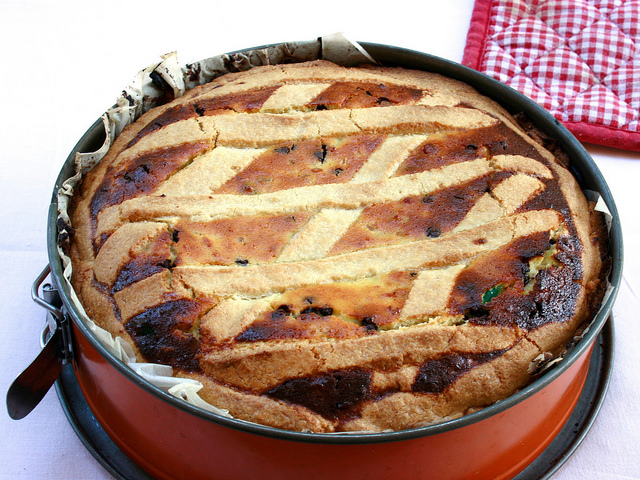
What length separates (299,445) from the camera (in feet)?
3.96

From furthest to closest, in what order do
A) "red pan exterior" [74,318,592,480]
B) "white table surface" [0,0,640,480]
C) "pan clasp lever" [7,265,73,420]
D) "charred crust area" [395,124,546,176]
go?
"charred crust area" [395,124,546,176]
"white table surface" [0,0,640,480]
"pan clasp lever" [7,265,73,420]
"red pan exterior" [74,318,592,480]

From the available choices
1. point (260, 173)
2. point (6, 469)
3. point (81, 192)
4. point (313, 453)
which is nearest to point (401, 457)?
point (313, 453)

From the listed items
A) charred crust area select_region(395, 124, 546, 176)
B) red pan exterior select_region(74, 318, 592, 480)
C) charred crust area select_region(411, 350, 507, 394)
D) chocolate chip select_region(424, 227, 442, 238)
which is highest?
charred crust area select_region(395, 124, 546, 176)

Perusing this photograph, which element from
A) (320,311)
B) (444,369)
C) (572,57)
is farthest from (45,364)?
(572,57)

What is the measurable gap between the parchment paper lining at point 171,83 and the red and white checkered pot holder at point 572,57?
688 millimetres

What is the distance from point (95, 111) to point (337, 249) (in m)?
1.39

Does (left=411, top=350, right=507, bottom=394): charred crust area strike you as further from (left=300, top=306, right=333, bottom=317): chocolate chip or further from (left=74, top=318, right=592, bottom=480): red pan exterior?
(left=300, top=306, right=333, bottom=317): chocolate chip

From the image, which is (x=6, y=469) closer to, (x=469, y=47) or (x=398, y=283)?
(x=398, y=283)

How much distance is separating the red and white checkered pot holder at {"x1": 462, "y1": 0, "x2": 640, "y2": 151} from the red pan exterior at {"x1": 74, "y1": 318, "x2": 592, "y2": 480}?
1.09 m

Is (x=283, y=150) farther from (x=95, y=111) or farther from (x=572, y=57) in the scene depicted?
(x=572, y=57)

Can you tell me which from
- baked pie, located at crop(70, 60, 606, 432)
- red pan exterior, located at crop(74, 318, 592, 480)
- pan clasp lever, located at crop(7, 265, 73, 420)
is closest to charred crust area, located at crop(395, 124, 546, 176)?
baked pie, located at crop(70, 60, 606, 432)

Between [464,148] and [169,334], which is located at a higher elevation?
[464,148]

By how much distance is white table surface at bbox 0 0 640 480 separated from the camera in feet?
5.14

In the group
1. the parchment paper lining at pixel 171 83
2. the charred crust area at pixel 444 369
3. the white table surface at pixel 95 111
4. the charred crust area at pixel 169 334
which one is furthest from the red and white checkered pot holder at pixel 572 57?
the charred crust area at pixel 169 334
